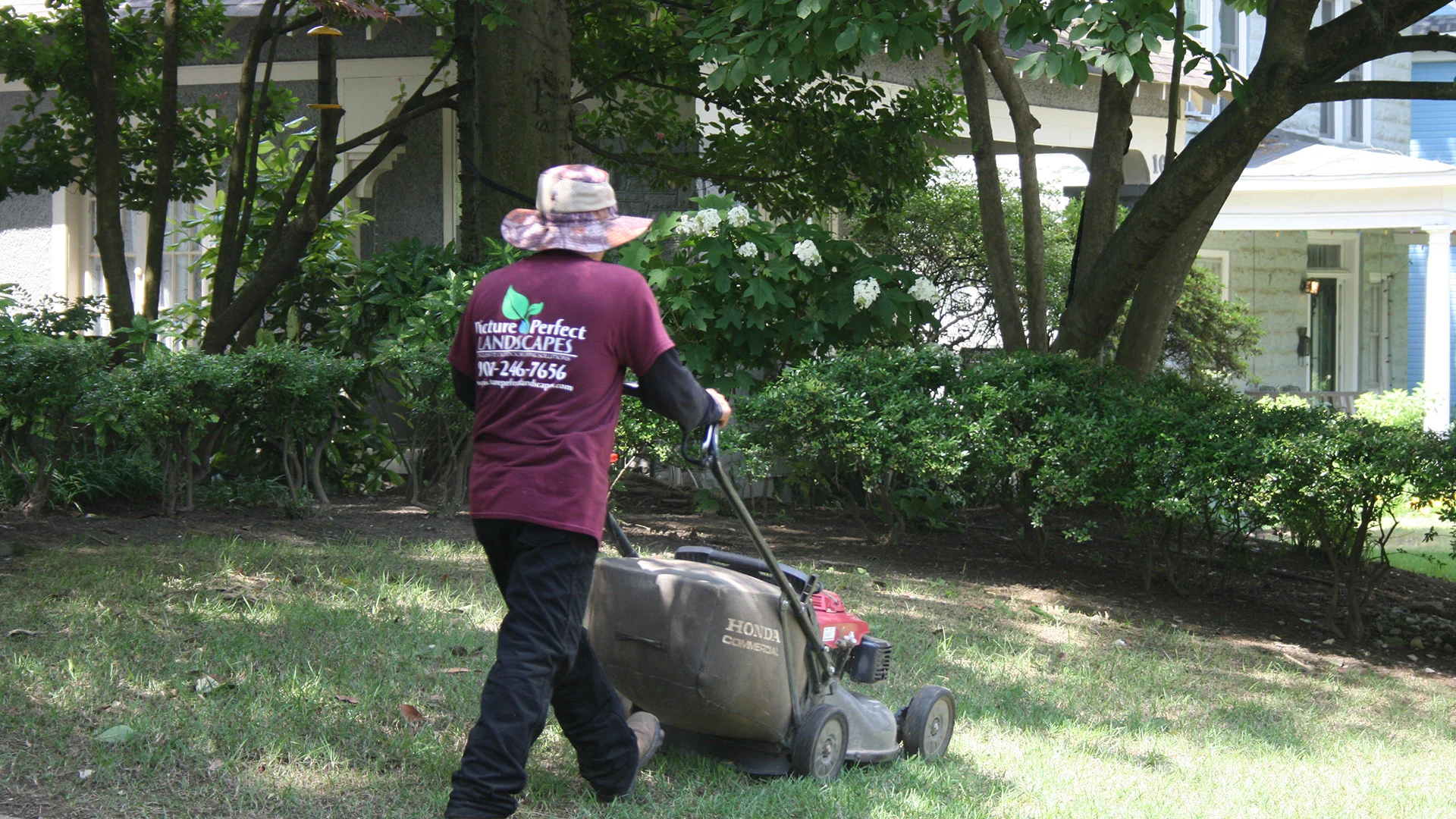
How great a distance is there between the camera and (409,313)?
8.66 m

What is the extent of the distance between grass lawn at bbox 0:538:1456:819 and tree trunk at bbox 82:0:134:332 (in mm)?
2869

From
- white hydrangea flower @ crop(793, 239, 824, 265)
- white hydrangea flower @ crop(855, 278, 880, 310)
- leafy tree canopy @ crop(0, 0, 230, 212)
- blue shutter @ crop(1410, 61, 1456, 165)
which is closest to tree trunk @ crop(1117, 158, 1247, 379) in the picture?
white hydrangea flower @ crop(855, 278, 880, 310)

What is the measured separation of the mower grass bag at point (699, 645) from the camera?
3.55m

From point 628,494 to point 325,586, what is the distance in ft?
13.7

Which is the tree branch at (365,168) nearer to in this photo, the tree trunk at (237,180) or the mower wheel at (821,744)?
the tree trunk at (237,180)

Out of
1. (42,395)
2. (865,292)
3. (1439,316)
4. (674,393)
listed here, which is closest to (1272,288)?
(1439,316)

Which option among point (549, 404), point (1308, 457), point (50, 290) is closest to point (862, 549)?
point (1308, 457)

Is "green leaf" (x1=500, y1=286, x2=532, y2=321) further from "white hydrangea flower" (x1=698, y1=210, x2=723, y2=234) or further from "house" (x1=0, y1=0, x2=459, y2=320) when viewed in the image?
"house" (x1=0, y1=0, x2=459, y2=320)

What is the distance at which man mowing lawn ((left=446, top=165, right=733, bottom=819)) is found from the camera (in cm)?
320

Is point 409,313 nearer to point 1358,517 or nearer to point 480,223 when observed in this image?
point 480,223

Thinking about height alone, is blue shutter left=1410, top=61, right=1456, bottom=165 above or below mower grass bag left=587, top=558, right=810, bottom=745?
above

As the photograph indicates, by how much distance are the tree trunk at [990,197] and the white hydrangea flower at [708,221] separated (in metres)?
2.07

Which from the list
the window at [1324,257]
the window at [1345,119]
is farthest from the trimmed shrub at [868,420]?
the window at [1345,119]

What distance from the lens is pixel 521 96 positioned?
8.14 meters
